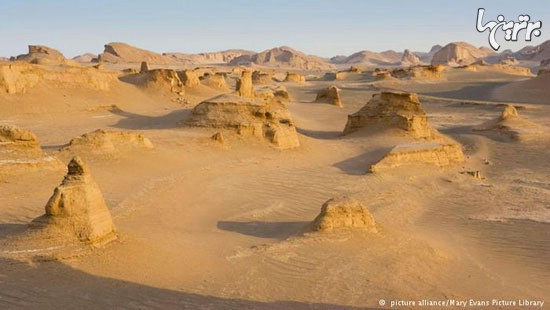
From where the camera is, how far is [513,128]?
21.1 meters

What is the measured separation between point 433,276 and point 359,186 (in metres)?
5.52

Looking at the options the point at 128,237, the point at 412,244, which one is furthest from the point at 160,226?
the point at 412,244

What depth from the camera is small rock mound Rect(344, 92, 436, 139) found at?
1918 cm

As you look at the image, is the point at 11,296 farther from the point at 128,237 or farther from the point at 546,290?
the point at 546,290

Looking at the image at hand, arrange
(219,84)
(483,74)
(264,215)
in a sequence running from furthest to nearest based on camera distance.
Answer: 1. (483,74)
2. (219,84)
3. (264,215)

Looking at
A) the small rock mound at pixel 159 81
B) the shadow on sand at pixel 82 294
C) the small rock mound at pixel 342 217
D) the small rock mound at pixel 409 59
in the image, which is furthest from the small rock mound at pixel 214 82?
the small rock mound at pixel 409 59

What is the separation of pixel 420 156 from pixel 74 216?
425 inches

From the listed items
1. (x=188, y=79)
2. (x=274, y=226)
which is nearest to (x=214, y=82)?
(x=188, y=79)

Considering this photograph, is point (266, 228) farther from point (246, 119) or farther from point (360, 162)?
point (246, 119)

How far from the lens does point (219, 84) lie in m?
32.7

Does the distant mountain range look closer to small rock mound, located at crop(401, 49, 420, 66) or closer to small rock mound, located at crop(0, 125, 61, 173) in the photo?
small rock mound, located at crop(401, 49, 420, 66)

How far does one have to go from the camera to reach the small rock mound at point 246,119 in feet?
54.5

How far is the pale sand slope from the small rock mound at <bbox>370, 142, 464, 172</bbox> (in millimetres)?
450

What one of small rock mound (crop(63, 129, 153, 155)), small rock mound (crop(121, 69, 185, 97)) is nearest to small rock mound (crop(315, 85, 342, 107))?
small rock mound (crop(121, 69, 185, 97))
